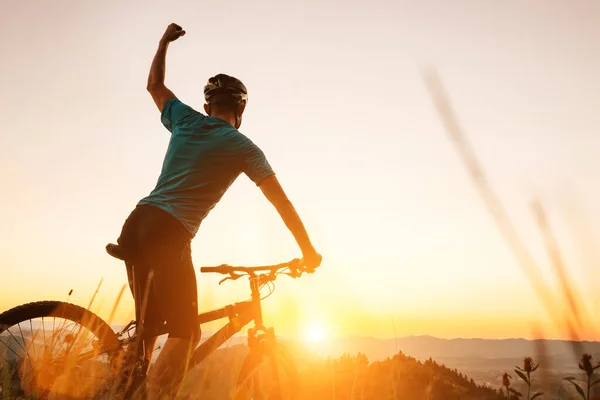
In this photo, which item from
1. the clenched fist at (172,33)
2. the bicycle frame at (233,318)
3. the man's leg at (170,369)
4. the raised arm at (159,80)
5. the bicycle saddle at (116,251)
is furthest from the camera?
the clenched fist at (172,33)

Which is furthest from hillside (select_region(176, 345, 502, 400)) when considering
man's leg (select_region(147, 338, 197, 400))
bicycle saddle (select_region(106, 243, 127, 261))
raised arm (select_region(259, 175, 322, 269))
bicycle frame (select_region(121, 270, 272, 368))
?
bicycle saddle (select_region(106, 243, 127, 261))

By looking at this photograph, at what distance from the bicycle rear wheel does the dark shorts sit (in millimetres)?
489

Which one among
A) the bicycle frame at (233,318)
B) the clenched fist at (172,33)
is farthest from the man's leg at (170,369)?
the clenched fist at (172,33)

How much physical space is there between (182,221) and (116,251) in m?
0.59

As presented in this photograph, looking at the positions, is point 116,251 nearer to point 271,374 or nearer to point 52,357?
point 52,357

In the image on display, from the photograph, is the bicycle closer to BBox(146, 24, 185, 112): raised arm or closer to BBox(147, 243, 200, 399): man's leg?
BBox(147, 243, 200, 399): man's leg

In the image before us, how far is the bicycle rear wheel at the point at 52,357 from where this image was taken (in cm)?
305

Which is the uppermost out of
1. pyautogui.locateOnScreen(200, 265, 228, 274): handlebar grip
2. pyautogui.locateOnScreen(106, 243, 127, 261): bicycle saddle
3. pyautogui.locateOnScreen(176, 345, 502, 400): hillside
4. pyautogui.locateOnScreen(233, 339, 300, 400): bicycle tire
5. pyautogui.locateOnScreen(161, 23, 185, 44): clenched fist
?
pyautogui.locateOnScreen(161, 23, 185, 44): clenched fist

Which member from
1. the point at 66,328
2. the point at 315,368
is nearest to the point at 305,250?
the point at 66,328

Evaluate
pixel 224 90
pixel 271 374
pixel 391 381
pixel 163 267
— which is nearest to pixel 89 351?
pixel 163 267

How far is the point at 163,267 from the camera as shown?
306 centimetres

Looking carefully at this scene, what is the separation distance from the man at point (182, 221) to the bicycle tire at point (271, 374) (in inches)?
33.4

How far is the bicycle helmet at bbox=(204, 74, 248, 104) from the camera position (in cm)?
377

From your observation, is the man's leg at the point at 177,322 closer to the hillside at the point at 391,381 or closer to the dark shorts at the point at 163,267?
the dark shorts at the point at 163,267
